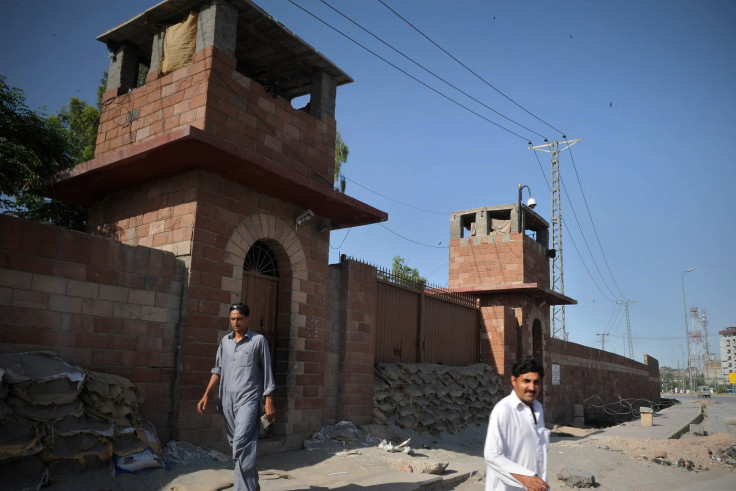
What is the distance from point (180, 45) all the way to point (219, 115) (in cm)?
132

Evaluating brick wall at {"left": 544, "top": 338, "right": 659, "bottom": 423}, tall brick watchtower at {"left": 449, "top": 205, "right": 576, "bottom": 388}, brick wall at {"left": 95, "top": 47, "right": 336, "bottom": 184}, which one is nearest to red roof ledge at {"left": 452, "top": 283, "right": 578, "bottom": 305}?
tall brick watchtower at {"left": 449, "top": 205, "right": 576, "bottom": 388}

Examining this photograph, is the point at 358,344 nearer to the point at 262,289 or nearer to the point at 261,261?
the point at 262,289

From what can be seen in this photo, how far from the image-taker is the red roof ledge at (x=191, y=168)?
6.52 metres

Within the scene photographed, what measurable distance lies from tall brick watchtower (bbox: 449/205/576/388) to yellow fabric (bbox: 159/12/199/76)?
10.2 metres

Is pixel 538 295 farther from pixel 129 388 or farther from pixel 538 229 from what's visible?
pixel 129 388

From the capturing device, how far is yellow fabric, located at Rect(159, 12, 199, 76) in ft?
25.2

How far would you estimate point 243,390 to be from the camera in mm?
4953

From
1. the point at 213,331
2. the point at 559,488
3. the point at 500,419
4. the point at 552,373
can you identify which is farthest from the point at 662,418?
the point at 500,419

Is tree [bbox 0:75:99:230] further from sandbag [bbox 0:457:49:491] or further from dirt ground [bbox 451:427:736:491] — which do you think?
dirt ground [bbox 451:427:736:491]

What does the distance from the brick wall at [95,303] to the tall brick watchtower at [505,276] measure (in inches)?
394

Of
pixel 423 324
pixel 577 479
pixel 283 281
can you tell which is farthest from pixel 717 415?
pixel 283 281

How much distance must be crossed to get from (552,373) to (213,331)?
13610 millimetres

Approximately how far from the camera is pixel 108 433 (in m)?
5.12

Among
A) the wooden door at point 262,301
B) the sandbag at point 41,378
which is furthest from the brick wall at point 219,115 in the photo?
the sandbag at point 41,378
